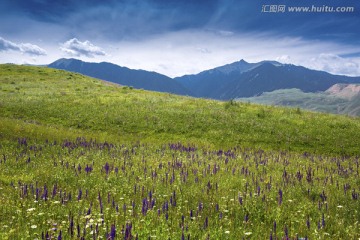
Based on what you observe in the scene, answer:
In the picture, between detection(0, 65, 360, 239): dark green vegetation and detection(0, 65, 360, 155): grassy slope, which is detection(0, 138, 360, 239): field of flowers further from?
detection(0, 65, 360, 155): grassy slope

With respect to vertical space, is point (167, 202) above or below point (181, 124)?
below

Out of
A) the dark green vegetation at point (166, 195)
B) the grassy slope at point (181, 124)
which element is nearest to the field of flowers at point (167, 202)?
the dark green vegetation at point (166, 195)

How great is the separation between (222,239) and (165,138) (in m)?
18.7

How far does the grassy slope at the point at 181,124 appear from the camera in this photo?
22.7m

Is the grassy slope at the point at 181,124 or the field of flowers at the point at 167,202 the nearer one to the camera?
the field of flowers at the point at 167,202

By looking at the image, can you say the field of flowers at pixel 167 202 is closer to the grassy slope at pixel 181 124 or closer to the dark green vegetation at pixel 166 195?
the dark green vegetation at pixel 166 195

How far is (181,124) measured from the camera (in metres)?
27.4

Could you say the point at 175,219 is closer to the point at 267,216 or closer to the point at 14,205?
the point at 267,216

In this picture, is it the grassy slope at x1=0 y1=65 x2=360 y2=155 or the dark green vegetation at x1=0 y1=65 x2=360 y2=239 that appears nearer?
the dark green vegetation at x1=0 y1=65 x2=360 y2=239

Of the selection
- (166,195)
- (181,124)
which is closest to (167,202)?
(166,195)

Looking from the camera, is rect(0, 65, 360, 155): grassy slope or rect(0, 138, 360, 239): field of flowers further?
rect(0, 65, 360, 155): grassy slope

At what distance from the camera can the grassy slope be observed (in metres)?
22.7

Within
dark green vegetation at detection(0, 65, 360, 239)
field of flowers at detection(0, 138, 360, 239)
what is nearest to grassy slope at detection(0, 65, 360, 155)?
dark green vegetation at detection(0, 65, 360, 239)

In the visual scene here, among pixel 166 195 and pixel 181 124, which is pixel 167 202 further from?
pixel 181 124
